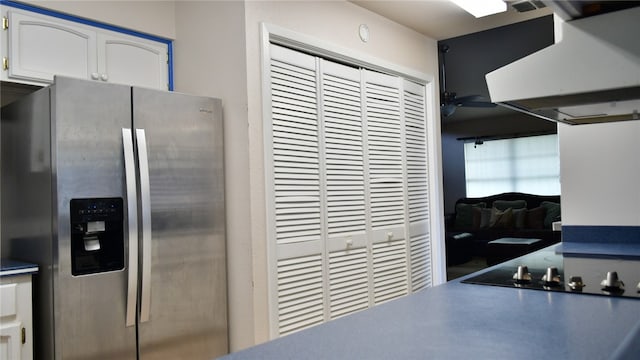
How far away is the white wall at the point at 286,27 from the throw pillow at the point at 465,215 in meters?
5.40

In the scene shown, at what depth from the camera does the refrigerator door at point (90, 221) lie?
1.96 metres

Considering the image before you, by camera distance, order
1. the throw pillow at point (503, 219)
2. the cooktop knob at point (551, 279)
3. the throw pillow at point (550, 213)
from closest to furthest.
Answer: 1. the cooktop knob at point (551, 279)
2. the throw pillow at point (550, 213)
3. the throw pillow at point (503, 219)

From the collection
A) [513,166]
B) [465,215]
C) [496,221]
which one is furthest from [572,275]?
[513,166]

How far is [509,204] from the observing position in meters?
8.30

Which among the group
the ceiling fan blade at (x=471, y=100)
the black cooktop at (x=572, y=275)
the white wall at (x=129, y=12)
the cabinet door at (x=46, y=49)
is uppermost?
the ceiling fan blade at (x=471, y=100)

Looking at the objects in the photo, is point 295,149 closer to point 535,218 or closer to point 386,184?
point 386,184

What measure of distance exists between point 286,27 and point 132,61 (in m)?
0.86

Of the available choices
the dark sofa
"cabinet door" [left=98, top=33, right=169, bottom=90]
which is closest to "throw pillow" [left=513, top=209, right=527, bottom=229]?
the dark sofa

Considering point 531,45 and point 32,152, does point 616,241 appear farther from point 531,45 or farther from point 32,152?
point 531,45

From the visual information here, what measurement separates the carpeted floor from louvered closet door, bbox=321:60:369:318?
3.96 m

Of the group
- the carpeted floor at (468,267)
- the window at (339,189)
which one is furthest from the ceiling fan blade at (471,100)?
the window at (339,189)

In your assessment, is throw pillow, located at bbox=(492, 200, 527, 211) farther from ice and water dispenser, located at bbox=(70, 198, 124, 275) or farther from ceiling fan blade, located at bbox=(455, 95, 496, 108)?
ice and water dispenser, located at bbox=(70, 198, 124, 275)

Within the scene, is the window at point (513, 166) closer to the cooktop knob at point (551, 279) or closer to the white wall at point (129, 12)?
the white wall at point (129, 12)

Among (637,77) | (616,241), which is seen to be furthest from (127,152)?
(616,241)
